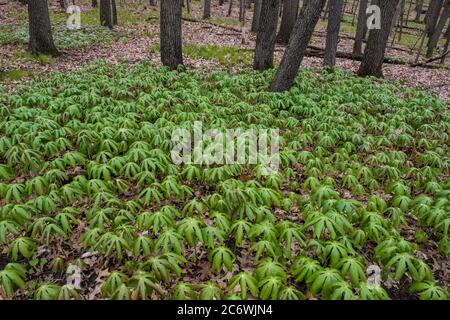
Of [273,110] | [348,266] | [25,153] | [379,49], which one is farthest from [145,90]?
[379,49]

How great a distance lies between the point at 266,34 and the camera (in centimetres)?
899

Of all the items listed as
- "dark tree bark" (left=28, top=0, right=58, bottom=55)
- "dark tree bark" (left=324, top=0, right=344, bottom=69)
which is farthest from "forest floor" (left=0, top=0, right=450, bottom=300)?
"dark tree bark" (left=324, top=0, right=344, bottom=69)

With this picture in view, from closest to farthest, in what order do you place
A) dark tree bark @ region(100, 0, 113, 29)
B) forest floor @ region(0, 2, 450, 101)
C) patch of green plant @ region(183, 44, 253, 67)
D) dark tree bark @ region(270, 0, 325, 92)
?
dark tree bark @ region(270, 0, 325, 92) < forest floor @ region(0, 2, 450, 101) < patch of green plant @ region(183, 44, 253, 67) < dark tree bark @ region(100, 0, 113, 29)

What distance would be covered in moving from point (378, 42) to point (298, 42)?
146 inches

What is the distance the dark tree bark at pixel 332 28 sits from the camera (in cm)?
971

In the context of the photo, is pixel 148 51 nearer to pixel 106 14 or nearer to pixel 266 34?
pixel 266 34

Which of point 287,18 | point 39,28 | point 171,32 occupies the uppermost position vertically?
point 287,18

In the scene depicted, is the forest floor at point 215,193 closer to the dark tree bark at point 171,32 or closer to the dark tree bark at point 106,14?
the dark tree bark at point 171,32

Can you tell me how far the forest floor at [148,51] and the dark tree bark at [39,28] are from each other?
39cm

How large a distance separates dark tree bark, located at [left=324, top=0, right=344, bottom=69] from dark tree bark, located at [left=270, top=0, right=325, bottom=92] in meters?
2.84

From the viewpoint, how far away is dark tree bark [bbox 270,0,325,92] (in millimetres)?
6934

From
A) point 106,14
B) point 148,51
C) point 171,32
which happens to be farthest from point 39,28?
point 106,14

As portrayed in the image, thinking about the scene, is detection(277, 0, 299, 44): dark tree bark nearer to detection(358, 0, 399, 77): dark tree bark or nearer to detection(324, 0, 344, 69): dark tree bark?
detection(324, 0, 344, 69): dark tree bark

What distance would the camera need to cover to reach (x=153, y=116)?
6008mm
